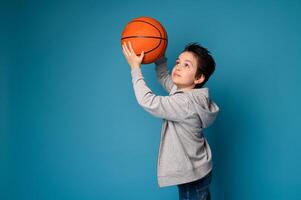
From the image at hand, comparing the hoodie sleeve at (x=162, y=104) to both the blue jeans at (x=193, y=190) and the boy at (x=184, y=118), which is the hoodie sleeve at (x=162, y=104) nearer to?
the boy at (x=184, y=118)

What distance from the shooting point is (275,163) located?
1996mm

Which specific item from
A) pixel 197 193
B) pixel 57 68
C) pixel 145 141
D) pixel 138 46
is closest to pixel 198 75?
pixel 138 46

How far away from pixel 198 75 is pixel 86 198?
46.6 inches

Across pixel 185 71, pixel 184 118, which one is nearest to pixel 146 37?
pixel 185 71

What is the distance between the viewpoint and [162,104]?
146 cm

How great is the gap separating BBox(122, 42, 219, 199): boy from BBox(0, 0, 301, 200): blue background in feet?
1.54

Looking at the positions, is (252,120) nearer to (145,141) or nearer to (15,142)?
(145,141)

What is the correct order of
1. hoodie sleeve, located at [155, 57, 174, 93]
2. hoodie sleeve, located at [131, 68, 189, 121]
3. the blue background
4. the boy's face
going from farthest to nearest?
the blue background → hoodie sleeve, located at [155, 57, 174, 93] → the boy's face → hoodie sleeve, located at [131, 68, 189, 121]

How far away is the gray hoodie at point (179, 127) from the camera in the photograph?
146 centimetres

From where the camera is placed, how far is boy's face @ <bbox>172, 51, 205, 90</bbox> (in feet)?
5.21

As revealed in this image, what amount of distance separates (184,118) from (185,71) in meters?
0.24

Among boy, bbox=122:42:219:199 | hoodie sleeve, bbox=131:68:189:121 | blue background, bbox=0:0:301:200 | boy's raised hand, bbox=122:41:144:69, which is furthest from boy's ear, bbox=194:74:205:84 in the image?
blue background, bbox=0:0:301:200

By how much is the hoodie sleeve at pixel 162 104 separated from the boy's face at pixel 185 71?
0.14 meters

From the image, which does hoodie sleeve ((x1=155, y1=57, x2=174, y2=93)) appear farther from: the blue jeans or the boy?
the blue jeans
